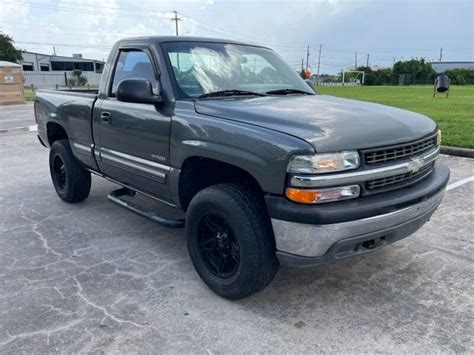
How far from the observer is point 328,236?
8.36 ft

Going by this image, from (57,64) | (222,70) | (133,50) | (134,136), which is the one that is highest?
(57,64)

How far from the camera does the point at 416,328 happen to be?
2752mm

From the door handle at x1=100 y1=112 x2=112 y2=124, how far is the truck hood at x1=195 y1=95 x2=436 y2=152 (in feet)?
3.94

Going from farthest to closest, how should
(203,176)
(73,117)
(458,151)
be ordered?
(458,151) < (73,117) < (203,176)

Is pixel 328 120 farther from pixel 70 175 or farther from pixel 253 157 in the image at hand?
pixel 70 175

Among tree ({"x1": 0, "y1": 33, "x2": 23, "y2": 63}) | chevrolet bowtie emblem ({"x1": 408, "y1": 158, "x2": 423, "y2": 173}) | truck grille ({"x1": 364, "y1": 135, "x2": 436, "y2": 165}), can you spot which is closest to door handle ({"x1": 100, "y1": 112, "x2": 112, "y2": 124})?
truck grille ({"x1": 364, "y1": 135, "x2": 436, "y2": 165})

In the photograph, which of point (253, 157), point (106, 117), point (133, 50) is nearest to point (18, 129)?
point (106, 117)

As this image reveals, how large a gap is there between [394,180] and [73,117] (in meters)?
3.49

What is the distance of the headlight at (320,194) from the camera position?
2.54 meters

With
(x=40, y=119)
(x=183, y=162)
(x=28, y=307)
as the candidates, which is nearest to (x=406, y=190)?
(x=183, y=162)

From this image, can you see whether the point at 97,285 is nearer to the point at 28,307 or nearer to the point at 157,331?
the point at 28,307

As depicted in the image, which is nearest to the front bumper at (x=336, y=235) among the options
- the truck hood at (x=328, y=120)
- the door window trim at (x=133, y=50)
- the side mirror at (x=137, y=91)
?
the truck hood at (x=328, y=120)

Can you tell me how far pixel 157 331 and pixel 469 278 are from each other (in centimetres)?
238

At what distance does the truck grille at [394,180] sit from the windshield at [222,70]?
4.57 ft
